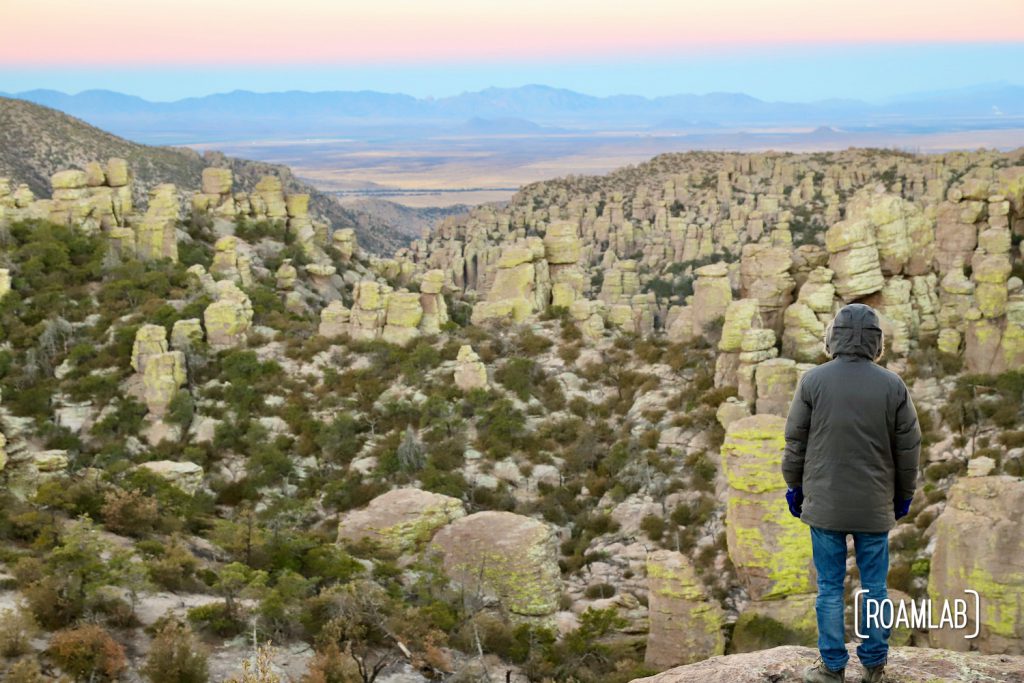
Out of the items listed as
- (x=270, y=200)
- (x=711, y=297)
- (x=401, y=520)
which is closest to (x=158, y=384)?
(x=401, y=520)

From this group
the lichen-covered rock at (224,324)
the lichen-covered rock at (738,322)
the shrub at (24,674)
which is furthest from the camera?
the lichen-covered rock at (224,324)

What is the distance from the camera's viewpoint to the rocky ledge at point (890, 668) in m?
6.74

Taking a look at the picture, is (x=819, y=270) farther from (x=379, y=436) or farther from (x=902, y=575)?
(x=379, y=436)

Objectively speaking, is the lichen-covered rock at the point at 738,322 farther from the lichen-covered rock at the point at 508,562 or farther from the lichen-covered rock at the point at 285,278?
the lichen-covered rock at the point at 285,278

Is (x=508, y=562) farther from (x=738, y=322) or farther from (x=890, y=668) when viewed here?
(x=738, y=322)

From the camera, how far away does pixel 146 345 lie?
2780cm

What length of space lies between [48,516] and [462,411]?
13249mm

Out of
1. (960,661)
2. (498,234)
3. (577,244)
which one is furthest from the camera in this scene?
(498,234)

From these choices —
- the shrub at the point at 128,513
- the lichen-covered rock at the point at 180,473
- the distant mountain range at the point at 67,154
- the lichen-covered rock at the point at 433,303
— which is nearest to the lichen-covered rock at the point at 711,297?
the lichen-covered rock at the point at 433,303

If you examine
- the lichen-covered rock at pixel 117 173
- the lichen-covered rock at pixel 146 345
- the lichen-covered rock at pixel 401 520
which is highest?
the lichen-covered rock at pixel 117 173

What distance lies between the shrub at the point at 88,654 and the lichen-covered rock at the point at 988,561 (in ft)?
38.3

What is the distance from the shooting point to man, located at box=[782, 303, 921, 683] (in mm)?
6414

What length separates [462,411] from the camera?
1072 inches

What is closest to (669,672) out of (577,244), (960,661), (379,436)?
(960,661)
